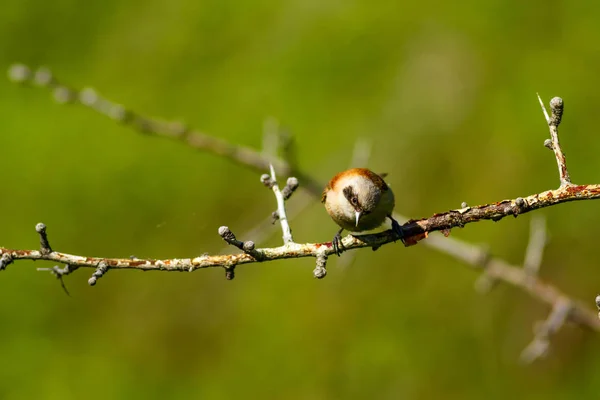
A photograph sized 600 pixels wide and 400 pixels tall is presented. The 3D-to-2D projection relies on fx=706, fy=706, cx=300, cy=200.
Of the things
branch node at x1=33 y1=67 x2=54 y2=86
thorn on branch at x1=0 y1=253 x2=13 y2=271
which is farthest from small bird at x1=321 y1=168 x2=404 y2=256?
thorn on branch at x1=0 y1=253 x2=13 y2=271

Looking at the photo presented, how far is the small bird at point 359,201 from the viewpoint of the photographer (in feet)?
12.2

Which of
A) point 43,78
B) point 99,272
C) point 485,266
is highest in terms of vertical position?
point 43,78

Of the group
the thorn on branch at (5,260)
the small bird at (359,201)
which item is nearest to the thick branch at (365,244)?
the thorn on branch at (5,260)

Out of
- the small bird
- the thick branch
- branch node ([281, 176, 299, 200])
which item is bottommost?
the thick branch

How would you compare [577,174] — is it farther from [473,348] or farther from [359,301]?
[359,301]

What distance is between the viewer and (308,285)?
6.04 meters

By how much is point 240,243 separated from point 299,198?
2.48 meters

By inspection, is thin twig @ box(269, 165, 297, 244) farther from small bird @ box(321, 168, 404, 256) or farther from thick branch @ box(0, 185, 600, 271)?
small bird @ box(321, 168, 404, 256)

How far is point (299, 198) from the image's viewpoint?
4777 millimetres

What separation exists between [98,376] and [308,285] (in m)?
1.94

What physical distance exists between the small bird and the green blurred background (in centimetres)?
147

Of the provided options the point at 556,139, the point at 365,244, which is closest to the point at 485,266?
the point at 365,244

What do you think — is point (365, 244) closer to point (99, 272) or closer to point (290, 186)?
point (290, 186)

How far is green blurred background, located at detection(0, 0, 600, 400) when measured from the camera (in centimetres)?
555
